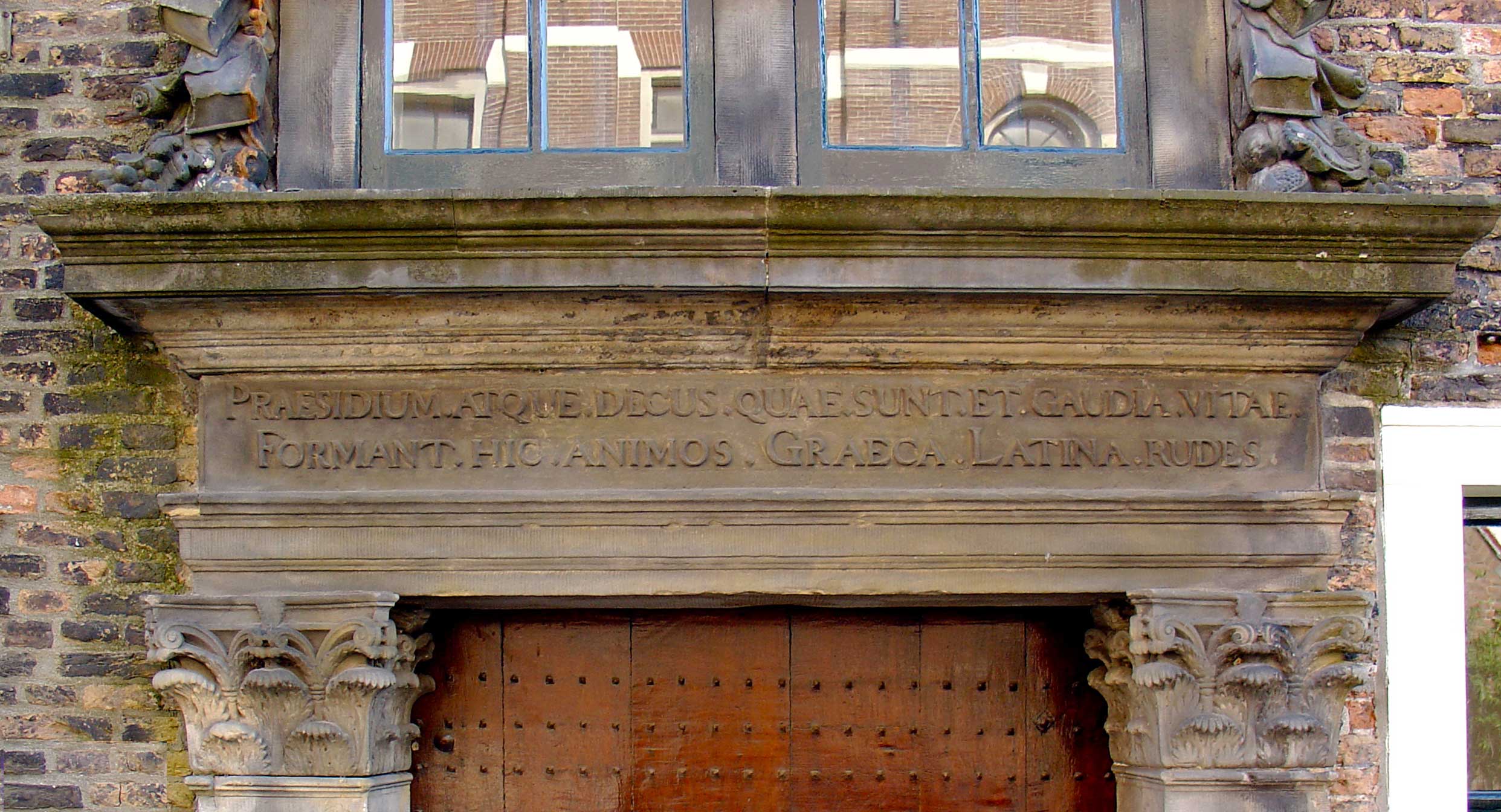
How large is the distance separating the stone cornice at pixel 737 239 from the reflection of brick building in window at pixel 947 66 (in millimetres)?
540

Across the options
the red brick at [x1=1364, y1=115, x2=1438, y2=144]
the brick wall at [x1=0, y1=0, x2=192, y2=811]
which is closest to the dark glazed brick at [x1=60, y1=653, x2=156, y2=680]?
the brick wall at [x1=0, y1=0, x2=192, y2=811]

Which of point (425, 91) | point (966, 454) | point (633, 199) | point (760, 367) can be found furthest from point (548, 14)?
point (966, 454)

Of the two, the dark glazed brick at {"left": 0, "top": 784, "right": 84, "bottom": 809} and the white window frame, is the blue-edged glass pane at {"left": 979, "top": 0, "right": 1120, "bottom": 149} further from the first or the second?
the dark glazed brick at {"left": 0, "top": 784, "right": 84, "bottom": 809}

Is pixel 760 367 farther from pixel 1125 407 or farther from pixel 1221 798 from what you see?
pixel 1221 798

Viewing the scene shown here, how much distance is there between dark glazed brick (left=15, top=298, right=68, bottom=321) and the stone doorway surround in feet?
0.69

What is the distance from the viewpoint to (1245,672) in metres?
3.77

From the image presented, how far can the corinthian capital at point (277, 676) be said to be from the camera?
3.73 metres

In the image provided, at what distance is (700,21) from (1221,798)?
8.71 feet

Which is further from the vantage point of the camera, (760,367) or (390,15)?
(390,15)

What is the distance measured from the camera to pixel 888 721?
4.20 metres

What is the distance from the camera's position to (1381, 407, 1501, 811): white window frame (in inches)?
153

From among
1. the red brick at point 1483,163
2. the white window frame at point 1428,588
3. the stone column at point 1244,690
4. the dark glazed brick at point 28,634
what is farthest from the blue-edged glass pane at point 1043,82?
the dark glazed brick at point 28,634

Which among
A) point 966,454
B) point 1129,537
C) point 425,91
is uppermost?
point 425,91

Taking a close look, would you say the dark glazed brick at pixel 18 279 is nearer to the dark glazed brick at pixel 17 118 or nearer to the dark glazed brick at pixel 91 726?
the dark glazed brick at pixel 17 118
